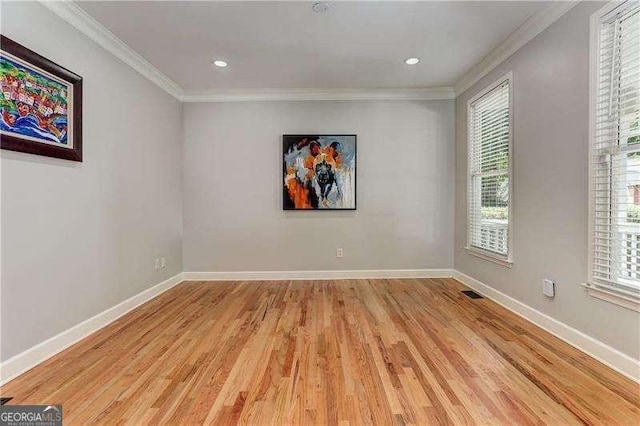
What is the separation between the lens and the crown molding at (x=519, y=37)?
2.35 m

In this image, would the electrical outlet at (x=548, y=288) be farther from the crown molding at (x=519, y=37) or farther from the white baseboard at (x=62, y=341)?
the white baseboard at (x=62, y=341)

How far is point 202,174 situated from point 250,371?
9.97 feet

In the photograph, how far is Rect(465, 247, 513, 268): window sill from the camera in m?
3.04

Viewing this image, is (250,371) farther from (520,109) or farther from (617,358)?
(520,109)

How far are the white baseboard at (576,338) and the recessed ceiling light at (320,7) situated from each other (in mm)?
3063

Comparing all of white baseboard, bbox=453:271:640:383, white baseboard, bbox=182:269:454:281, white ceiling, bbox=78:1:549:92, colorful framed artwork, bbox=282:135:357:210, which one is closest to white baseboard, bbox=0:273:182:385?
white baseboard, bbox=182:269:454:281

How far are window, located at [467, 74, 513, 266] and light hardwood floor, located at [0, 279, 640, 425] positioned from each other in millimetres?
801

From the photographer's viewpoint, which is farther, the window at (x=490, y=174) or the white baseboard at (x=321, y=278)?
the window at (x=490, y=174)

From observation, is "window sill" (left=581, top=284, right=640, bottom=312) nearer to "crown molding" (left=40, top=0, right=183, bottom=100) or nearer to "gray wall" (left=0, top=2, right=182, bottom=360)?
"gray wall" (left=0, top=2, right=182, bottom=360)

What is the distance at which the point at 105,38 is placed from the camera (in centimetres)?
271

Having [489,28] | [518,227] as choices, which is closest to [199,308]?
[518,227]

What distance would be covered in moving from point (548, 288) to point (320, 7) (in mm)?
2910

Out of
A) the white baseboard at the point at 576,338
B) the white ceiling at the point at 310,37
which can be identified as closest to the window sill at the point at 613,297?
the white baseboard at the point at 576,338

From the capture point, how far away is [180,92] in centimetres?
411
